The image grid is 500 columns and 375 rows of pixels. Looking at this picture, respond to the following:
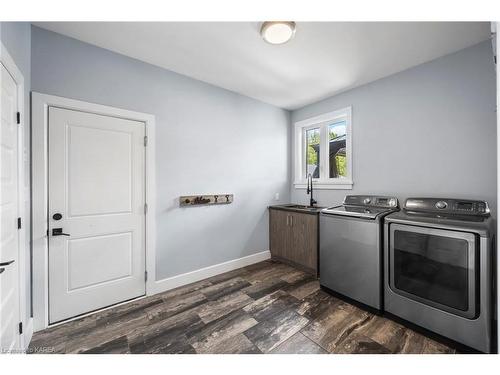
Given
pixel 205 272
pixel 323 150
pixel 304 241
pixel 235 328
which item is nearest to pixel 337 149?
pixel 323 150

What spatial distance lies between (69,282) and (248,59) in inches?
107

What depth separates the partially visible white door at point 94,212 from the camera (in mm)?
1833

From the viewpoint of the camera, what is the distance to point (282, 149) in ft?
12.0

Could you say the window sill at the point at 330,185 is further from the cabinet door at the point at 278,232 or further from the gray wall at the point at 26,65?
the gray wall at the point at 26,65

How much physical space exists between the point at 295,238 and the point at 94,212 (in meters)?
2.41

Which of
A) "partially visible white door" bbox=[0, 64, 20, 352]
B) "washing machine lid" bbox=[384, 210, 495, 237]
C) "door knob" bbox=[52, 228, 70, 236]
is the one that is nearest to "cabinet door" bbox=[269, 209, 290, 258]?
"washing machine lid" bbox=[384, 210, 495, 237]

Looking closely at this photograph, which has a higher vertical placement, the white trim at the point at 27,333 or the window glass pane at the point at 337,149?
the window glass pane at the point at 337,149

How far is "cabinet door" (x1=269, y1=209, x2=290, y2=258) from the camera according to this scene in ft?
10.4

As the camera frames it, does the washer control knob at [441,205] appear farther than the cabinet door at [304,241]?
No

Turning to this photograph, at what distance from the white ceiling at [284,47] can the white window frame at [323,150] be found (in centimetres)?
53

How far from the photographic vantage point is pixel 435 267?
1687mm

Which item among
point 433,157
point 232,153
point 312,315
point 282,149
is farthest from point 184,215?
point 433,157

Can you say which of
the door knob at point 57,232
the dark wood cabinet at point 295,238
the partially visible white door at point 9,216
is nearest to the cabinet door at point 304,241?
the dark wood cabinet at point 295,238
